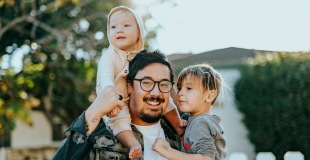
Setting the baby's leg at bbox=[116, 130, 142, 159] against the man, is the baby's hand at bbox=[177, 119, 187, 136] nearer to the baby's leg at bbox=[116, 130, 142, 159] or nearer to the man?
the man

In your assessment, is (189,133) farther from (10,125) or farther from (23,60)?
(23,60)

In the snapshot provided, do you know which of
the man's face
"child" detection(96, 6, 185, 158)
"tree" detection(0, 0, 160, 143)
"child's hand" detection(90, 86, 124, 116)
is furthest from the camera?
"tree" detection(0, 0, 160, 143)

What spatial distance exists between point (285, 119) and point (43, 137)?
953cm

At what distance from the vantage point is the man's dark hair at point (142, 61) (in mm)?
2273

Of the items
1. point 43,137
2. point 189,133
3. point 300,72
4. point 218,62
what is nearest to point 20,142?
point 43,137

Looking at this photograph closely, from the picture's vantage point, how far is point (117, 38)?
2305mm

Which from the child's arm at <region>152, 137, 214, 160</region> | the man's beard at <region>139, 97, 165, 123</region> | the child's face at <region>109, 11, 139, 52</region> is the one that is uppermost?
the child's face at <region>109, 11, 139, 52</region>

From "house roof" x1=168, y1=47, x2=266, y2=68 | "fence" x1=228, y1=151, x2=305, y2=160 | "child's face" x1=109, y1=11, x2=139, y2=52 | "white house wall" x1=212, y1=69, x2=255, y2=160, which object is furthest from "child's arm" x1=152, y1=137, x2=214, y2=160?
"house roof" x1=168, y1=47, x2=266, y2=68

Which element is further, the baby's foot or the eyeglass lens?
the eyeglass lens

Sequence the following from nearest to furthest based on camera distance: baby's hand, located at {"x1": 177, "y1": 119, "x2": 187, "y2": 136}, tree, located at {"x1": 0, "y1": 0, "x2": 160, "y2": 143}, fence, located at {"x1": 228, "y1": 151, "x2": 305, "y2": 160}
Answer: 1. baby's hand, located at {"x1": 177, "y1": 119, "x2": 187, "y2": 136}
2. fence, located at {"x1": 228, "y1": 151, "x2": 305, "y2": 160}
3. tree, located at {"x1": 0, "y1": 0, "x2": 160, "y2": 143}

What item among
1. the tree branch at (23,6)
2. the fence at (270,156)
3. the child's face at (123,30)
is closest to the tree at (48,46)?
the tree branch at (23,6)

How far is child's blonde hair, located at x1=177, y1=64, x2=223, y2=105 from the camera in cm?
218

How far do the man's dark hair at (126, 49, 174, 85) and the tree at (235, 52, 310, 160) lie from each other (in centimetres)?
634

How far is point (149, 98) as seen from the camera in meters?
2.20
